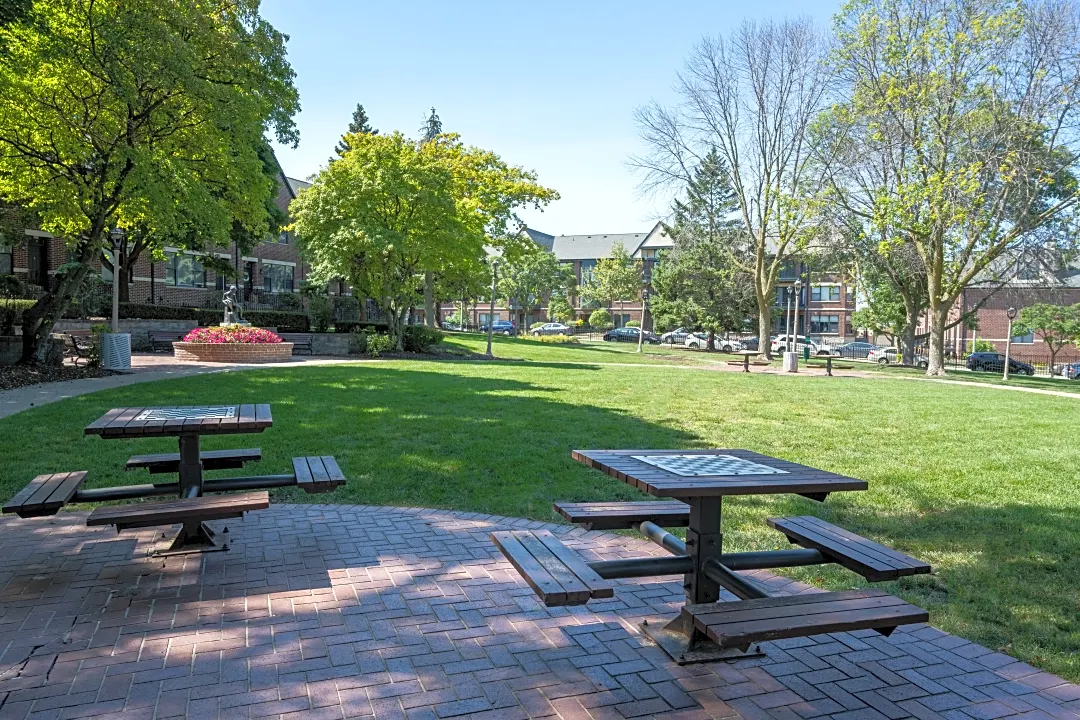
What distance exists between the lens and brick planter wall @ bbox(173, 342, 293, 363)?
70.0ft

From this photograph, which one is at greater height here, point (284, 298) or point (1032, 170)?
point (1032, 170)

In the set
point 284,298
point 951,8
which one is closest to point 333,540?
point 951,8

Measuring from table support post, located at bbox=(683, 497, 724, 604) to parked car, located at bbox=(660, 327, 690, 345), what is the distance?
2008 inches

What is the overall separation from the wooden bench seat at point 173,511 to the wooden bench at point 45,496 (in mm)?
321

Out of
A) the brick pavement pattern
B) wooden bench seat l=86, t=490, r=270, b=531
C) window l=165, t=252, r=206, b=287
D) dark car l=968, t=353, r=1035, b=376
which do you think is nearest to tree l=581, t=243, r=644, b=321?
dark car l=968, t=353, r=1035, b=376

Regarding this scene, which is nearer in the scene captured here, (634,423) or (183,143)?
(634,423)

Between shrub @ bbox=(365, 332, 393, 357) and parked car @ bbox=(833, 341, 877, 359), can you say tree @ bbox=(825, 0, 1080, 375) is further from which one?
parked car @ bbox=(833, 341, 877, 359)

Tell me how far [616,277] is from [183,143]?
170ft

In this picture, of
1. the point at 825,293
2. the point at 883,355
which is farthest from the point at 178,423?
the point at 825,293

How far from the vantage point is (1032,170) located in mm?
22500

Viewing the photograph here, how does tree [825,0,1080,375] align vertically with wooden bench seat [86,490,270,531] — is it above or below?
above

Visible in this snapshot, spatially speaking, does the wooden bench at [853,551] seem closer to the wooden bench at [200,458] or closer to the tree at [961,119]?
the wooden bench at [200,458]

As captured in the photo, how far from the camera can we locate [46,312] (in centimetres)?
1598

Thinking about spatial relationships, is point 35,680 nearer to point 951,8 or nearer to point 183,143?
point 183,143
